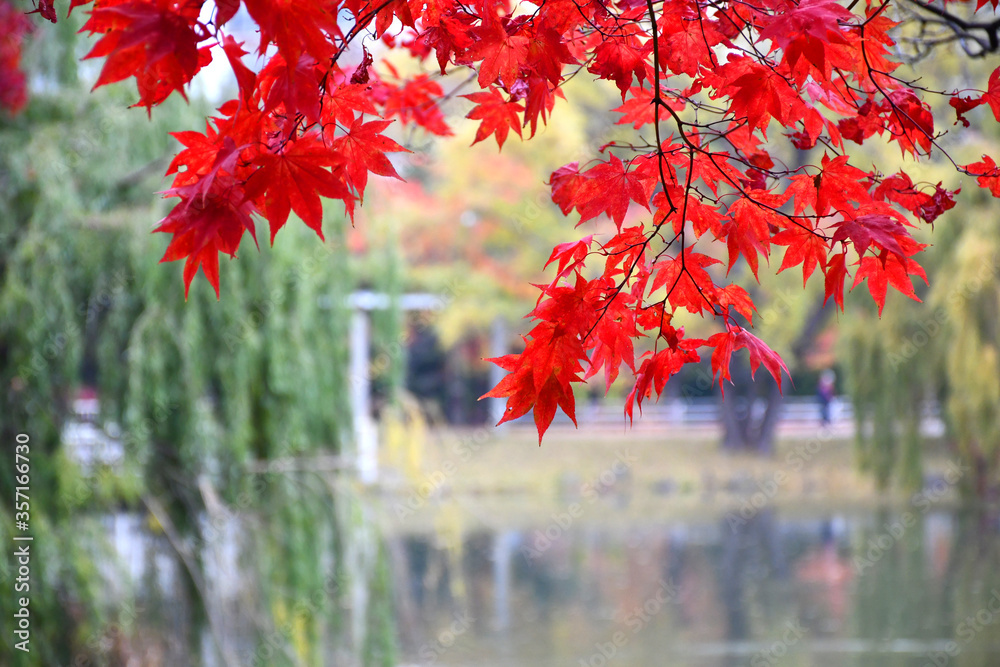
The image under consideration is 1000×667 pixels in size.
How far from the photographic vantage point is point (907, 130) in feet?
3.59

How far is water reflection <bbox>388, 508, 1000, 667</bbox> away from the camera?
539 centimetres

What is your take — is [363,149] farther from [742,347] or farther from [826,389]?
[826,389]

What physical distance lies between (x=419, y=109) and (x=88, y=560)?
1.65 meters

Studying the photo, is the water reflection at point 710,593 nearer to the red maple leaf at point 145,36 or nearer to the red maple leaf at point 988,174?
the red maple leaf at point 988,174

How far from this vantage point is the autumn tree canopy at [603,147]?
29.4 inches

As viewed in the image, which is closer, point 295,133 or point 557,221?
point 295,133

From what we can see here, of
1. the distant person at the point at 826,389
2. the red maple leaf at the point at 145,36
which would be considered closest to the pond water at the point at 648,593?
the red maple leaf at the point at 145,36

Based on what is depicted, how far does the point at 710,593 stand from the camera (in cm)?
673

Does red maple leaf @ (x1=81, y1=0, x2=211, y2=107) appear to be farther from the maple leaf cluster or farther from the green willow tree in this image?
the maple leaf cluster

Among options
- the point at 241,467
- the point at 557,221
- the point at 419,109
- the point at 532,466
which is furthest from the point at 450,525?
the point at 419,109

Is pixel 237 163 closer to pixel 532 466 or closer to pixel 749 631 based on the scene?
pixel 749 631

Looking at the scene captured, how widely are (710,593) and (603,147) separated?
248 inches

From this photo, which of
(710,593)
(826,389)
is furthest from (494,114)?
(826,389)

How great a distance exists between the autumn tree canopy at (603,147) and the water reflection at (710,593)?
261 cm
